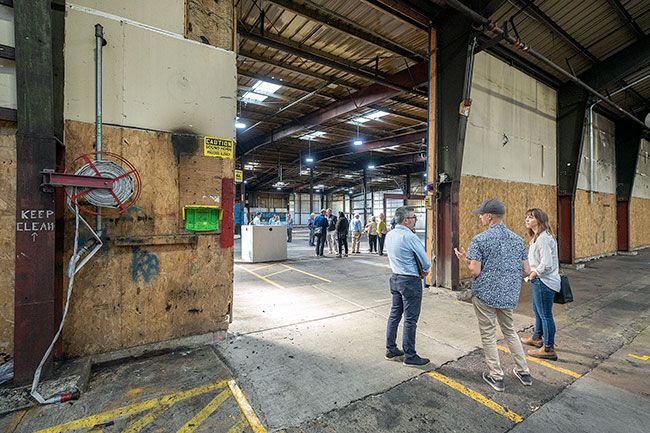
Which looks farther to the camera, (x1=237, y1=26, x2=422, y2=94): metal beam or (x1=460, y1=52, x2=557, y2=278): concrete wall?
(x1=460, y1=52, x2=557, y2=278): concrete wall

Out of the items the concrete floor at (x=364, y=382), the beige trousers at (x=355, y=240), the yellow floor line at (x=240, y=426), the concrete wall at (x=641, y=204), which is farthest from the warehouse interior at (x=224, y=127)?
the beige trousers at (x=355, y=240)

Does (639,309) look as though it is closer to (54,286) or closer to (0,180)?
(54,286)

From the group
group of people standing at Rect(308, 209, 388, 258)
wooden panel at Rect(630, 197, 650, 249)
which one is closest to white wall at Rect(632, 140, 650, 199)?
wooden panel at Rect(630, 197, 650, 249)

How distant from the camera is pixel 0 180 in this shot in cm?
254

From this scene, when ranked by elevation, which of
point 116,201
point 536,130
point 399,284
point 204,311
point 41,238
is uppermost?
point 536,130

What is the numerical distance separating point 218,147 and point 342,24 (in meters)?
4.36

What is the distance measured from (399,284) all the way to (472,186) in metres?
4.27

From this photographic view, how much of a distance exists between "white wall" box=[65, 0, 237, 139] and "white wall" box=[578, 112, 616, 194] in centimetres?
1154

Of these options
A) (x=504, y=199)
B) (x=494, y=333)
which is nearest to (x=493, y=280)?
(x=494, y=333)

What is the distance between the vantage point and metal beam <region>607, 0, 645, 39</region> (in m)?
6.39

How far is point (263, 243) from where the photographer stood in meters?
9.55

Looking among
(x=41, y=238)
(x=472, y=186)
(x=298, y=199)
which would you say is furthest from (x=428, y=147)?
(x=298, y=199)

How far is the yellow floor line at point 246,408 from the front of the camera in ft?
7.09

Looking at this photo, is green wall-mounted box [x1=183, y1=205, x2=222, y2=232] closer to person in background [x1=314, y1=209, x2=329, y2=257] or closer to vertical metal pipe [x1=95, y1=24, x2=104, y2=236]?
vertical metal pipe [x1=95, y1=24, x2=104, y2=236]
